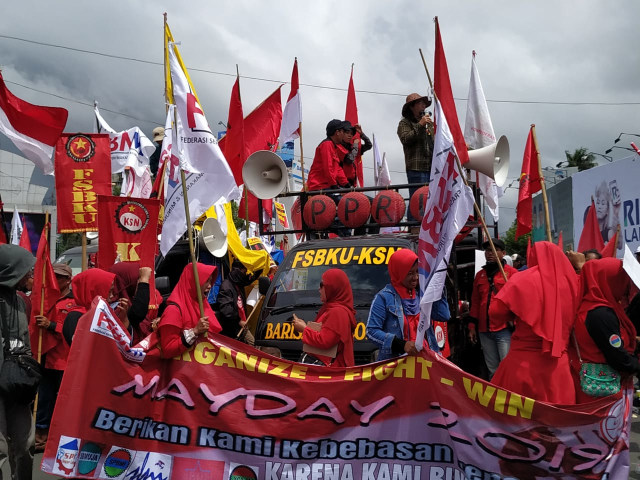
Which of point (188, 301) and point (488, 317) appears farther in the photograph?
point (488, 317)

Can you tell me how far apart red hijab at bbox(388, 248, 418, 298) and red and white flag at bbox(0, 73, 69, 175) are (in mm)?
4159

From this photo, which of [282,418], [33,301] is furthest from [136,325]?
[282,418]

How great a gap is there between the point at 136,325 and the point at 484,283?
13.4 ft

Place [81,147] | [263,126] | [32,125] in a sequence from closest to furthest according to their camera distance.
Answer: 1. [32,125]
2. [81,147]
3. [263,126]

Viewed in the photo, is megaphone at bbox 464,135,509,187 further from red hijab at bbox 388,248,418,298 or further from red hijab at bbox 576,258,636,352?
red hijab at bbox 576,258,636,352

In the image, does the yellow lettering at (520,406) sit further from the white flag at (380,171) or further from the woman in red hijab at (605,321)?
the white flag at (380,171)

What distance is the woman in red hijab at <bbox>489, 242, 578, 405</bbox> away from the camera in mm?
4051

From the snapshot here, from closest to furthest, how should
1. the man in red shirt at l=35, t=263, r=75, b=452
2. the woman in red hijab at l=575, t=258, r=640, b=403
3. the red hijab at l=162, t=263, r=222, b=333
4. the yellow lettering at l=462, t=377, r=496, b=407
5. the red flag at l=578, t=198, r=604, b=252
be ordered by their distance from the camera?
the yellow lettering at l=462, t=377, r=496, b=407
the woman in red hijab at l=575, t=258, r=640, b=403
the red hijab at l=162, t=263, r=222, b=333
the man in red shirt at l=35, t=263, r=75, b=452
the red flag at l=578, t=198, r=604, b=252

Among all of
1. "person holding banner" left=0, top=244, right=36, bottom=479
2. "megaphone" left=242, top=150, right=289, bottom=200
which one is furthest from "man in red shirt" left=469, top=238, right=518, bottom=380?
"person holding banner" left=0, top=244, right=36, bottom=479

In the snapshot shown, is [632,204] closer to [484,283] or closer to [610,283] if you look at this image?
[484,283]

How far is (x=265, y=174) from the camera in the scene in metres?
7.76

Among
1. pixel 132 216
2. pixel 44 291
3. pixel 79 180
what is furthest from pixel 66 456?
pixel 79 180

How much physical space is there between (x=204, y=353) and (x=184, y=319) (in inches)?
11.9

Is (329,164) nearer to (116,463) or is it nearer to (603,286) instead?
(603,286)
